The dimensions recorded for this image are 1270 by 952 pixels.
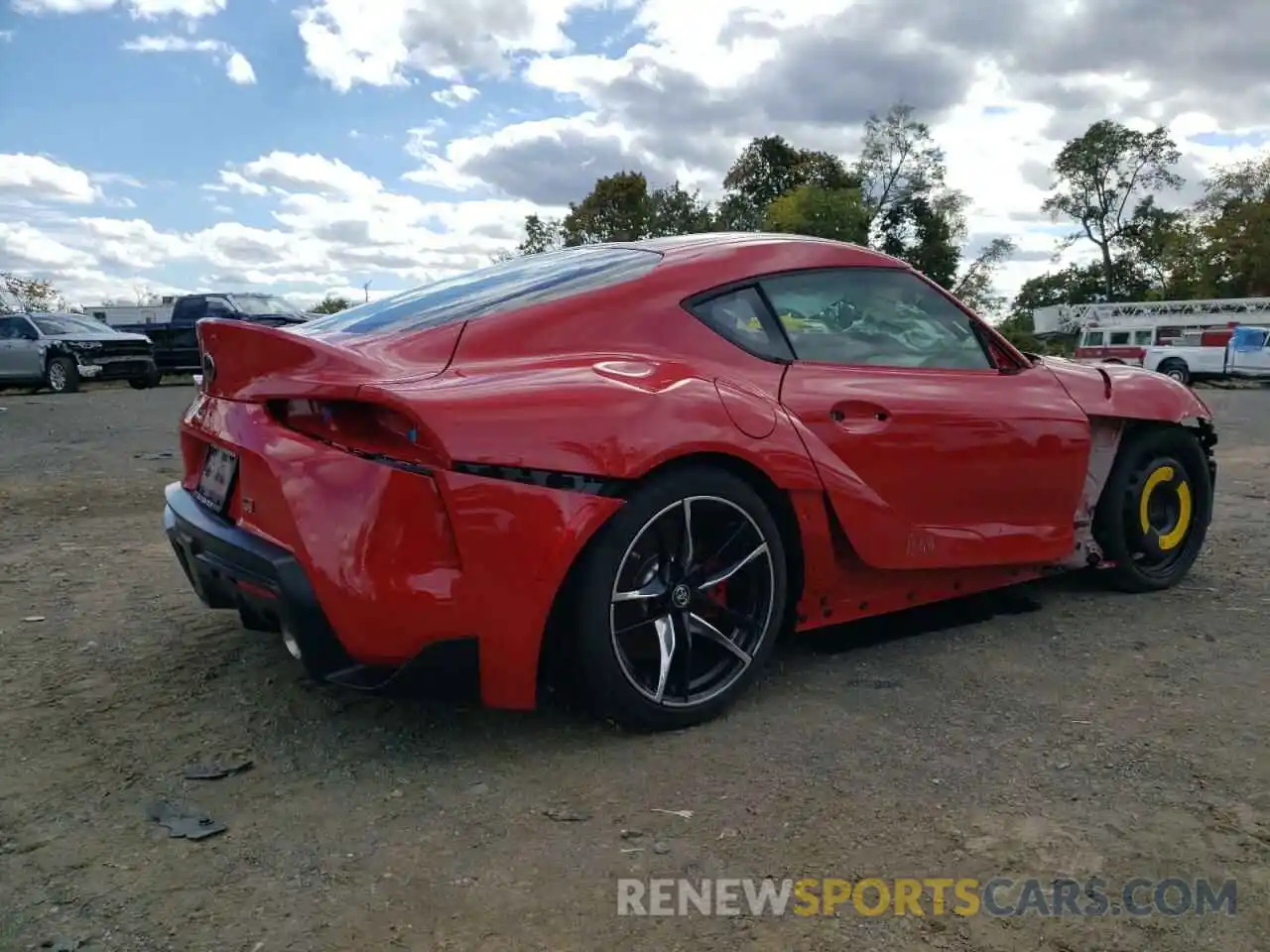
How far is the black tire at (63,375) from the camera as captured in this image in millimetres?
17953

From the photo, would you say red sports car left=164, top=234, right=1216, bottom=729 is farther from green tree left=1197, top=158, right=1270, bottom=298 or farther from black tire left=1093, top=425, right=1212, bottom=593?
green tree left=1197, top=158, right=1270, bottom=298

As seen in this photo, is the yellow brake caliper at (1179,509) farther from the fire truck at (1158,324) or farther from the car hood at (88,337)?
the fire truck at (1158,324)

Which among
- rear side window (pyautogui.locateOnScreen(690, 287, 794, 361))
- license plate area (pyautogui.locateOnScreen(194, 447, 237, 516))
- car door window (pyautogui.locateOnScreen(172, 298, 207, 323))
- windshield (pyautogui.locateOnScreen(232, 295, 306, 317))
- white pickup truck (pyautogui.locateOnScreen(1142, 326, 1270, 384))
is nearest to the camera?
license plate area (pyautogui.locateOnScreen(194, 447, 237, 516))

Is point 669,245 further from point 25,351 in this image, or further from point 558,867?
point 25,351

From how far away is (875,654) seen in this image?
3586 millimetres

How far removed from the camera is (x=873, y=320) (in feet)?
11.9

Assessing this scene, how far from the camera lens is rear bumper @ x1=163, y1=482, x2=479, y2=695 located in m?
2.53

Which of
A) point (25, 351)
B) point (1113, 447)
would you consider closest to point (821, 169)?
point (25, 351)

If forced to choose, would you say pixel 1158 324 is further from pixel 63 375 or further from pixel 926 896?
pixel 926 896

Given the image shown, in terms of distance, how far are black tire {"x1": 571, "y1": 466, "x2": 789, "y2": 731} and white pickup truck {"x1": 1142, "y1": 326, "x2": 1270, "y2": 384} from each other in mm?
26471

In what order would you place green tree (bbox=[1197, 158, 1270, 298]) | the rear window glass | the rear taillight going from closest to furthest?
the rear taillight
the rear window glass
green tree (bbox=[1197, 158, 1270, 298])

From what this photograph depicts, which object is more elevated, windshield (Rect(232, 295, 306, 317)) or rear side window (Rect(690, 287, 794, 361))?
windshield (Rect(232, 295, 306, 317))

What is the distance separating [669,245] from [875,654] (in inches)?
61.5

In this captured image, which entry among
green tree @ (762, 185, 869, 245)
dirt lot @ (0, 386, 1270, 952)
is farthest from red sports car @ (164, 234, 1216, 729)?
green tree @ (762, 185, 869, 245)
